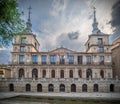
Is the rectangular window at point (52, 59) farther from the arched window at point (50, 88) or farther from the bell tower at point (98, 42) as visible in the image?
the bell tower at point (98, 42)

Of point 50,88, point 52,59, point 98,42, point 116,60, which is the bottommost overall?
point 50,88

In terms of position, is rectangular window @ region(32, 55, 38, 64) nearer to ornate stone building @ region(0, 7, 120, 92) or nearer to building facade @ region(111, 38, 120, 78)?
ornate stone building @ region(0, 7, 120, 92)

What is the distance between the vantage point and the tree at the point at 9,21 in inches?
524

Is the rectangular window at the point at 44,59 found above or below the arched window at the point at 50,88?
above

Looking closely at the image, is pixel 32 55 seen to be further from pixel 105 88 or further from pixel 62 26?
pixel 62 26

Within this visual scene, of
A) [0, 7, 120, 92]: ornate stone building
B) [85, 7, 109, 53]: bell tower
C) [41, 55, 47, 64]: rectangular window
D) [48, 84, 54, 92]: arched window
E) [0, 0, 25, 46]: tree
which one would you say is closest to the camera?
[0, 0, 25, 46]: tree

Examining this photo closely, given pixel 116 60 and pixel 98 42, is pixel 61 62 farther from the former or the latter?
pixel 116 60

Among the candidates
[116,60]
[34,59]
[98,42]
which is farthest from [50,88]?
A: [116,60]

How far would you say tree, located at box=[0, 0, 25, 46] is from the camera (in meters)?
13.3

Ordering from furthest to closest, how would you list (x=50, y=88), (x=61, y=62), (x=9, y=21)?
(x=61, y=62)
(x=50, y=88)
(x=9, y=21)

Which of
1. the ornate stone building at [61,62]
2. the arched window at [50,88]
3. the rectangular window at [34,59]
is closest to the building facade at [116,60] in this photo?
the ornate stone building at [61,62]

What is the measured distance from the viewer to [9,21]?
14.4 m

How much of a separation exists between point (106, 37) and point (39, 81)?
15.9 meters

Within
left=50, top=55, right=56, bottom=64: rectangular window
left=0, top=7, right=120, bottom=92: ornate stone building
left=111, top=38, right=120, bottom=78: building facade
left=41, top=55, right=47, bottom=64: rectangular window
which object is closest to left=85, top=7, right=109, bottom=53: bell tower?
left=0, top=7, right=120, bottom=92: ornate stone building
